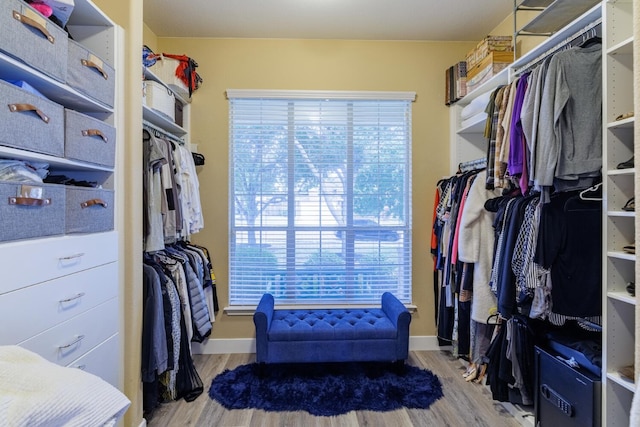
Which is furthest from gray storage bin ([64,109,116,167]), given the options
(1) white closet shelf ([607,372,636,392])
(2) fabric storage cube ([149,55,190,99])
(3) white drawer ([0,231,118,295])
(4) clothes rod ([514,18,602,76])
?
(1) white closet shelf ([607,372,636,392])

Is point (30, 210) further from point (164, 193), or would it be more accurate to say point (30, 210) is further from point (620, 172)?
point (620, 172)

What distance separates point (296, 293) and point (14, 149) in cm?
217

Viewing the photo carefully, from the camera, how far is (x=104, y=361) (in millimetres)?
1499

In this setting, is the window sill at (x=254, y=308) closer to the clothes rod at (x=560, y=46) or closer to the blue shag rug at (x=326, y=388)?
the blue shag rug at (x=326, y=388)

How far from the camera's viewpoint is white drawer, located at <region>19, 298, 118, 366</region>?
1174mm

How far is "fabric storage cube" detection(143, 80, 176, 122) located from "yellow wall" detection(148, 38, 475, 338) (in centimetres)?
42

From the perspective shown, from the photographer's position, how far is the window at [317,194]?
9.25ft

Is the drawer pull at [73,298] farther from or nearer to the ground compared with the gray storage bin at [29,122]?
nearer to the ground

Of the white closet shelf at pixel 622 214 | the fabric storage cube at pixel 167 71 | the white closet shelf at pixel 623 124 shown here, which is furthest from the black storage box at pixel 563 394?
the fabric storage cube at pixel 167 71

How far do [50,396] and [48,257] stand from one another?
73 centimetres

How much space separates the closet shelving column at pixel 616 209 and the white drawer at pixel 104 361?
2267mm

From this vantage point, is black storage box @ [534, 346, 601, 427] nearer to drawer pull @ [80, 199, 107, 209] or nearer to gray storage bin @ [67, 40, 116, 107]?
drawer pull @ [80, 199, 107, 209]

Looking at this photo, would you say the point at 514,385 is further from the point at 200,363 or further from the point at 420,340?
the point at 200,363

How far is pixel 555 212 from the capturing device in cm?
157
